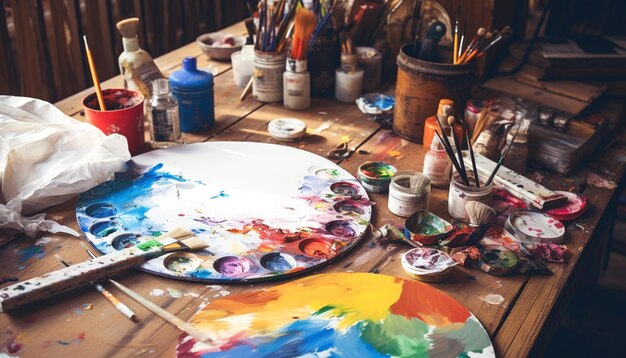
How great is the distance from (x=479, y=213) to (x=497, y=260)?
0.12 meters

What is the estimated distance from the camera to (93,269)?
46.7 inches

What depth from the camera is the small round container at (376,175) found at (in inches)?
60.7

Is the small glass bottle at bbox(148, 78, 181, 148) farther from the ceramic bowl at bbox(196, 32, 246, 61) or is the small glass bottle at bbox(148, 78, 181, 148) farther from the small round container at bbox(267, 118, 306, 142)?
the ceramic bowl at bbox(196, 32, 246, 61)

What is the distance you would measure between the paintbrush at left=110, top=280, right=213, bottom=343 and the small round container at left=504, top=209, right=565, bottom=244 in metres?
0.70

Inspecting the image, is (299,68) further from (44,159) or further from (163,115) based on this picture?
(44,159)

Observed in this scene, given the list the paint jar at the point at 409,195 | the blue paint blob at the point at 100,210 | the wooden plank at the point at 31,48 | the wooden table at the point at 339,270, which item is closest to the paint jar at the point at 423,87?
the wooden table at the point at 339,270

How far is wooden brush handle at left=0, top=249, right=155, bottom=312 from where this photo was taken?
1.12 meters

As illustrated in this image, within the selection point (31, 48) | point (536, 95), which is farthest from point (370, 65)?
point (31, 48)

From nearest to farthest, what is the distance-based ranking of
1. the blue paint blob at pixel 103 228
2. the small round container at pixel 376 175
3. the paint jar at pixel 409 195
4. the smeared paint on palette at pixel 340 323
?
1. the smeared paint on palette at pixel 340 323
2. the blue paint blob at pixel 103 228
3. the paint jar at pixel 409 195
4. the small round container at pixel 376 175

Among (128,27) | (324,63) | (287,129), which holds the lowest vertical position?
(287,129)

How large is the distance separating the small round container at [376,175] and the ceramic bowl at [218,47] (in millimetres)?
887

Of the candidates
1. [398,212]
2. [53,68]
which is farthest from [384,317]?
[53,68]

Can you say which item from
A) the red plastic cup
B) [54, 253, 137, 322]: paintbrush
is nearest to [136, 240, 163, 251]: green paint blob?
[54, 253, 137, 322]: paintbrush

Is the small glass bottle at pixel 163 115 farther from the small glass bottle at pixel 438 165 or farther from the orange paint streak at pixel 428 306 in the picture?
the orange paint streak at pixel 428 306
